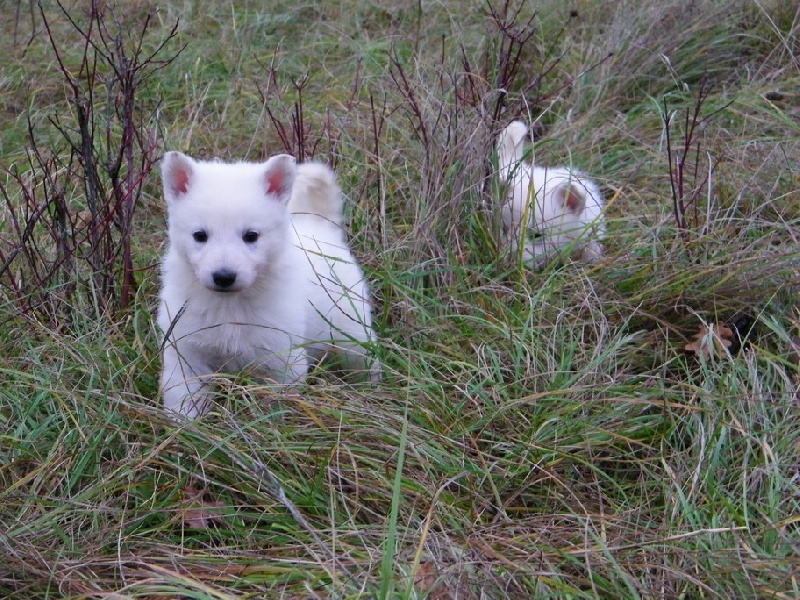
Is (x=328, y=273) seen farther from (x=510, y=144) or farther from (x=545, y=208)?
(x=545, y=208)

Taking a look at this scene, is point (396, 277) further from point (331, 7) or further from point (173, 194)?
point (331, 7)

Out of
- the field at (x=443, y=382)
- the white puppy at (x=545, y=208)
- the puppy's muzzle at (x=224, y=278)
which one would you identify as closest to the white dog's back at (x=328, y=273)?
the field at (x=443, y=382)

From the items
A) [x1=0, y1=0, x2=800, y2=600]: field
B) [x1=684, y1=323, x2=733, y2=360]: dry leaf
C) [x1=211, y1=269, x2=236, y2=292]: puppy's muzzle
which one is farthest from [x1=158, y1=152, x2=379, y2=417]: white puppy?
[x1=684, y1=323, x2=733, y2=360]: dry leaf

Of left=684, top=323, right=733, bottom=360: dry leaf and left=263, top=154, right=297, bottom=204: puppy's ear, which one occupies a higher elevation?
left=263, top=154, right=297, bottom=204: puppy's ear

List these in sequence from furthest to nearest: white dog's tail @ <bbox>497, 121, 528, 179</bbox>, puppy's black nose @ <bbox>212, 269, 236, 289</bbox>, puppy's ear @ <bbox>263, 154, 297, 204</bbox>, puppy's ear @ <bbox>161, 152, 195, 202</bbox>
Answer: white dog's tail @ <bbox>497, 121, 528, 179</bbox>, puppy's ear @ <bbox>263, 154, 297, 204</bbox>, puppy's ear @ <bbox>161, 152, 195, 202</bbox>, puppy's black nose @ <bbox>212, 269, 236, 289</bbox>

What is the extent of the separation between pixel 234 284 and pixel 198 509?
81cm

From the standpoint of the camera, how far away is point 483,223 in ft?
15.0

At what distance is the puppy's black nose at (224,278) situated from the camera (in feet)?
11.4

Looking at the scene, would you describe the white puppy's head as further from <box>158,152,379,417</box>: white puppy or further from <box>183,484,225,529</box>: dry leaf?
<box>183,484,225,529</box>: dry leaf

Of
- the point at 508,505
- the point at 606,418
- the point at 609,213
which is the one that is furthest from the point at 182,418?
the point at 609,213

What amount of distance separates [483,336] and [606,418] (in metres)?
0.66

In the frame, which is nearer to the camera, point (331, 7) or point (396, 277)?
point (396, 277)

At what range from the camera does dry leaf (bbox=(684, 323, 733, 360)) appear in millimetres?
3738

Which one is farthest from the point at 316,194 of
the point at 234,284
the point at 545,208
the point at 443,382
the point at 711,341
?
the point at 711,341
